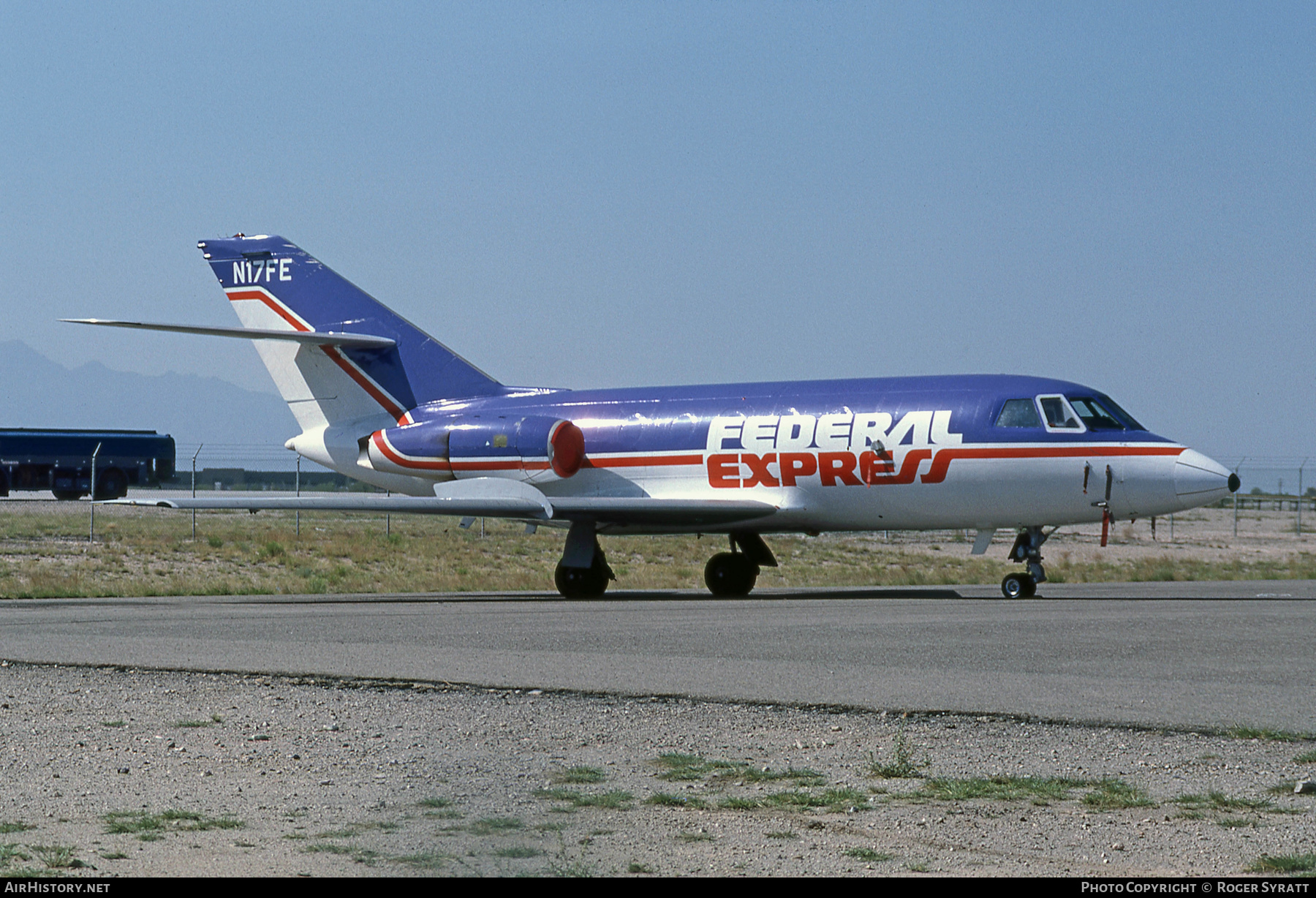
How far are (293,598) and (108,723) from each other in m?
14.4

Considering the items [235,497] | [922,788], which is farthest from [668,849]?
[235,497]

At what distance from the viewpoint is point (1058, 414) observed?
72.3ft

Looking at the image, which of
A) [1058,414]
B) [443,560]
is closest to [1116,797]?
[1058,414]

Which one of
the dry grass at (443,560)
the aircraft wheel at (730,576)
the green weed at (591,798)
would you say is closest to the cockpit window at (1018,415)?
the aircraft wheel at (730,576)

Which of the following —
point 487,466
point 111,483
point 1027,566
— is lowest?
point 111,483

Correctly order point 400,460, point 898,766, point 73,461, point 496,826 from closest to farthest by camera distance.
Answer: point 496,826 < point 898,766 < point 400,460 < point 73,461

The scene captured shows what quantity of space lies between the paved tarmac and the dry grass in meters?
7.06

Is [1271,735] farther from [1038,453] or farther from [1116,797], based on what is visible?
[1038,453]

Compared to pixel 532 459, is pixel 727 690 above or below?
below

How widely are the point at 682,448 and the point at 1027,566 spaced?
5.92 metres

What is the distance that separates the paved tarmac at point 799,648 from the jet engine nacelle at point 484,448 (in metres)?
4.17

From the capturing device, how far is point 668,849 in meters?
6.07
